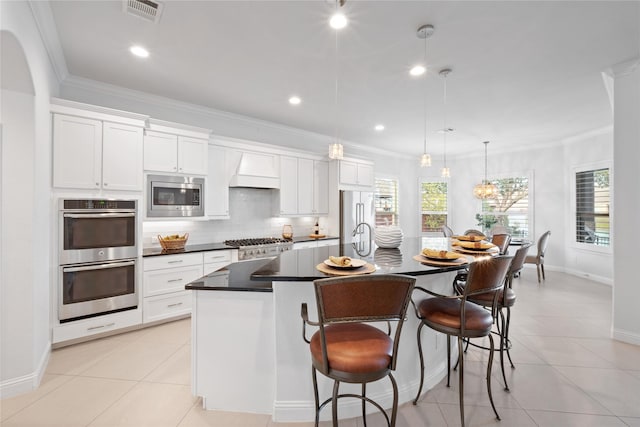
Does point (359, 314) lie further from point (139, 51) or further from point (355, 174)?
point (355, 174)

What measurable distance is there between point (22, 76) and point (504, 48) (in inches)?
160

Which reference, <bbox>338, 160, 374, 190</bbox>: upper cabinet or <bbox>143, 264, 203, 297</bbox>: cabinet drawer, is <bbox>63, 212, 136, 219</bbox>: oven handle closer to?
<bbox>143, 264, 203, 297</bbox>: cabinet drawer

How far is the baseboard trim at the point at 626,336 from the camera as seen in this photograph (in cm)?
311

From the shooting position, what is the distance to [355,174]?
600cm

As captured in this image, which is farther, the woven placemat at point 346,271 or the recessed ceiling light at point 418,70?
the recessed ceiling light at point 418,70

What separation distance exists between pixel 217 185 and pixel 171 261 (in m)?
1.30

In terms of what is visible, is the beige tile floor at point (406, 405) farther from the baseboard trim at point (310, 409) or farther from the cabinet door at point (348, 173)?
the cabinet door at point (348, 173)

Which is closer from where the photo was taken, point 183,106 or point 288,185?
point 183,106

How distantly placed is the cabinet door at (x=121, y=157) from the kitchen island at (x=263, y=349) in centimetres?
200

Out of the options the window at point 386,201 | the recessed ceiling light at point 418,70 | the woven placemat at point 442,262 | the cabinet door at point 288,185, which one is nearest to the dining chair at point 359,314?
the woven placemat at point 442,262

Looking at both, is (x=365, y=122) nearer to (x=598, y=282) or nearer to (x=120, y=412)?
(x=120, y=412)

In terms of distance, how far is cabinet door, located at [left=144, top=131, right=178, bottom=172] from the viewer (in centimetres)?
363

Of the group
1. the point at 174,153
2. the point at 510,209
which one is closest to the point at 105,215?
the point at 174,153

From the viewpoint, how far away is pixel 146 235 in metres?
3.97
